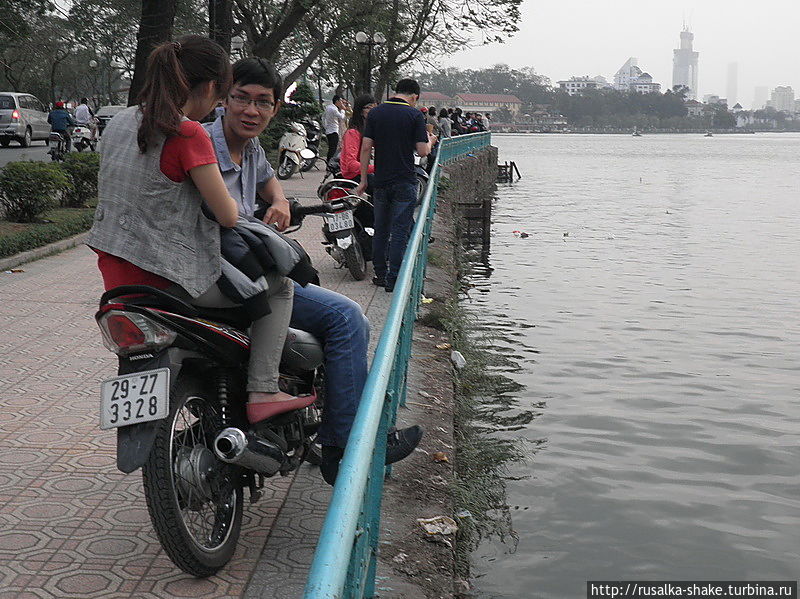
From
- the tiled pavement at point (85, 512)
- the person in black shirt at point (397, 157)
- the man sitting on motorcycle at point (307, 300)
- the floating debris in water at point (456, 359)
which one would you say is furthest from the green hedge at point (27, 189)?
the man sitting on motorcycle at point (307, 300)

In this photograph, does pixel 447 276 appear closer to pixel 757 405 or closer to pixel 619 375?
pixel 619 375

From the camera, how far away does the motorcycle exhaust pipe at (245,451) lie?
358 centimetres

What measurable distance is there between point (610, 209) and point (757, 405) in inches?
902

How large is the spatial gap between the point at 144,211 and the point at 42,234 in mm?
8416

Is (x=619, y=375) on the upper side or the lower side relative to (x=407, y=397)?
lower

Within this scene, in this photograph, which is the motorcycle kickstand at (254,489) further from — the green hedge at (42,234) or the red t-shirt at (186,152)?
the green hedge at (42,234)

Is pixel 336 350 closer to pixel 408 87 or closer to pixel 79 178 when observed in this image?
pixel 408 87

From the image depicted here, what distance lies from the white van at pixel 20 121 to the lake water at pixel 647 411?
A: 19381 mm

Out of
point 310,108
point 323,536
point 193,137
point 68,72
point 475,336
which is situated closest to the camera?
point 323,536

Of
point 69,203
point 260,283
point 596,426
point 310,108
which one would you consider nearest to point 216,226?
point 260,283

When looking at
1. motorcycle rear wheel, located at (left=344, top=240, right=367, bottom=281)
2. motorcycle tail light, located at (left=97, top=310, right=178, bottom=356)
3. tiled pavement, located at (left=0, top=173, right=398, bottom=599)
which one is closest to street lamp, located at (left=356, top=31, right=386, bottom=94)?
motorcycle rear wheel, located at (left=344, top=240, right=367, bottom=281)

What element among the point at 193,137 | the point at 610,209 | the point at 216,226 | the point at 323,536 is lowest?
the point at 610,209

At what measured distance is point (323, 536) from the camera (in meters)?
1.78

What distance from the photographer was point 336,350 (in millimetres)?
A: 3895
